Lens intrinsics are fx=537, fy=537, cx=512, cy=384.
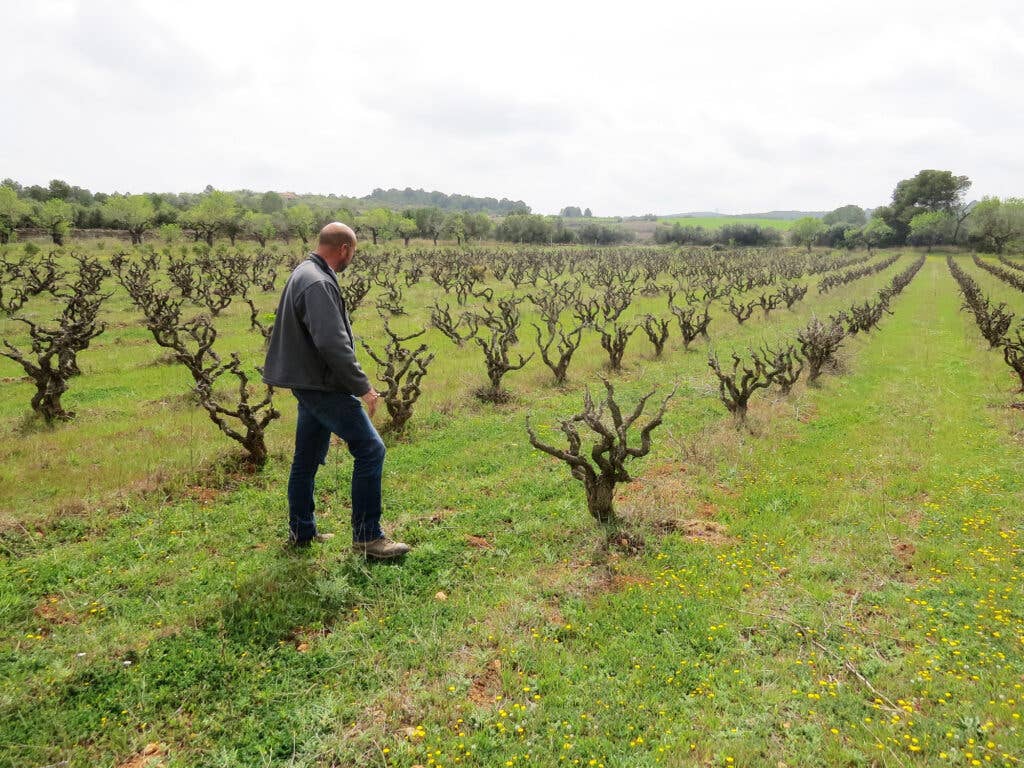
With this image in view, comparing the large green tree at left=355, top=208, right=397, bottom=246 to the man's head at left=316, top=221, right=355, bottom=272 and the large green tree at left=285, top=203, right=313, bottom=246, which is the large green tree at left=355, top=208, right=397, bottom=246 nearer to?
the large green tree at left=285, top=203, right=313, bottom=246

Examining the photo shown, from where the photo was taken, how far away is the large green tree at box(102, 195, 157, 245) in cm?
5556

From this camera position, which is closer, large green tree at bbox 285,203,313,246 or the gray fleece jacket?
the gray fleece jacket

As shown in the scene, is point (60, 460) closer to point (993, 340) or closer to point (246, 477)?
point (246, 477)

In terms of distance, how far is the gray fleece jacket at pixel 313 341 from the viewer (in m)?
3.99

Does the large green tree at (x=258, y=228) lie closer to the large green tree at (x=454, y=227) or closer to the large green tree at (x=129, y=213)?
the large green tree at (x=129, y=213)

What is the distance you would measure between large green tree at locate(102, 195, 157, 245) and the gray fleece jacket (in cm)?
6188

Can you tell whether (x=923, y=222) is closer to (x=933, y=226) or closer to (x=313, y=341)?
(x=933, y=226)

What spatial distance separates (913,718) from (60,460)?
9799mm

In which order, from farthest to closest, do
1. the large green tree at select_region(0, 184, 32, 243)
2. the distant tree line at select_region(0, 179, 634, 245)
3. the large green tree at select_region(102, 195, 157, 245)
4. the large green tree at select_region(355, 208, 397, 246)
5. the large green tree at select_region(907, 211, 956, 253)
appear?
the large green tree at select_region(907, 211, 956, 253)
the large green tree at select_region(355, 208, 397, 246)
the large green tree at select_region(102, 195, 157, 245)
the distant tree line at select_region(0, 179, 634, 245)
the large green tree at select_region(0, 184, 32, 243)

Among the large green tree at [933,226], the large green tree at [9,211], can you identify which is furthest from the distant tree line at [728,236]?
the large green tree at [9,211]

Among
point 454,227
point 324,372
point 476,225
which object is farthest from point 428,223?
point 324,372

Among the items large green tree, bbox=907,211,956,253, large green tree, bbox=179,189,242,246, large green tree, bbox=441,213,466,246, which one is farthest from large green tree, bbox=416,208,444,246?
large green tree, bbox=907,211,956,253

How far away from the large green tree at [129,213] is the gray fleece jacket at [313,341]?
6188cm

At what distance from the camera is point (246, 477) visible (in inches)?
271
